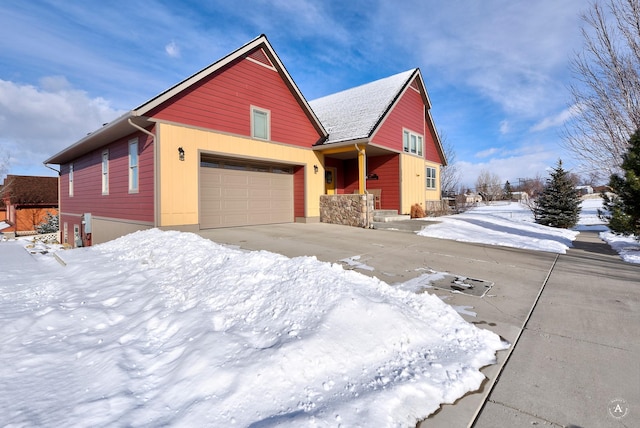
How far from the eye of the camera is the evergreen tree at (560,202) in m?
14.6

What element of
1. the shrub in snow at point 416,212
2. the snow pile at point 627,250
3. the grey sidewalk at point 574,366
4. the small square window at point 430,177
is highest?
the small square window at point 430,177

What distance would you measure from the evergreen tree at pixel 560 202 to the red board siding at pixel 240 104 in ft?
41.2

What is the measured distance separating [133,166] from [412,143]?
41.4 ft

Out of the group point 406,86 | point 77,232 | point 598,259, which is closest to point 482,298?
point 598,259

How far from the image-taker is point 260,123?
440 inches

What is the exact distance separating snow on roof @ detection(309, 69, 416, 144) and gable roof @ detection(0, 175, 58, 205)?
1161 inches

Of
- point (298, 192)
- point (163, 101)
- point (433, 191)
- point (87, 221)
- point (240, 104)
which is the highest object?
point (240, 104)

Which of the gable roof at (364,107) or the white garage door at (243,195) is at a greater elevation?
the gable roof at (364,107)

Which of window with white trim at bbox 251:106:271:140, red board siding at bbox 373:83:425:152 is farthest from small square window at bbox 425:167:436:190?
window with white trim at bbox 251:106:271:140

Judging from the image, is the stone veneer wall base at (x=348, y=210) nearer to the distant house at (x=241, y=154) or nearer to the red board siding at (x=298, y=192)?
the distant house at (x=241, y=154)

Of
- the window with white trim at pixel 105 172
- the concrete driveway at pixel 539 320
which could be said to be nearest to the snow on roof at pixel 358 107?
the concrete driveway at pixel 539 320

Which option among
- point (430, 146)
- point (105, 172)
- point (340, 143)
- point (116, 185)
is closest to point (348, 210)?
point (340, 143)

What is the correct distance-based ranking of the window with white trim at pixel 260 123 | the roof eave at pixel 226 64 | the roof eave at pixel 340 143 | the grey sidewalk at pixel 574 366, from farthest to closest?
the roof eave at pixel 340 143, the window with white trim at pixel 260 123, the roof eave at pixel 226 64, the grey sidewalk at pixel 574 366

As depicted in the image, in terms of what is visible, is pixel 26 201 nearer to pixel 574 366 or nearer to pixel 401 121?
pixel 401 121
